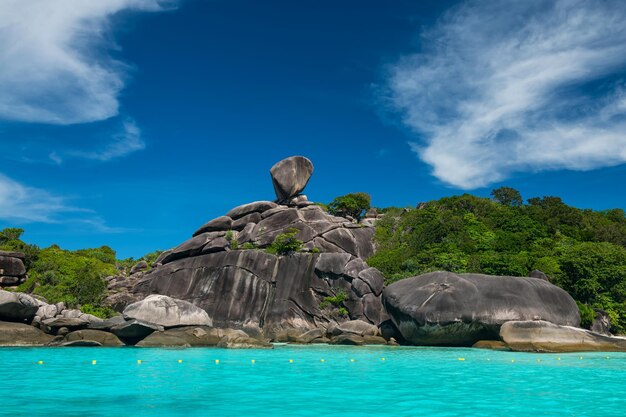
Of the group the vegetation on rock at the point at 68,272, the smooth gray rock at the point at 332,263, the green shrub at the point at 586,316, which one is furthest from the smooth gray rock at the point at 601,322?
the vegetation on rock at the point at 68,272

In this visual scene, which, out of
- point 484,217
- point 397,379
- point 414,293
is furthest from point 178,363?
point 484,217

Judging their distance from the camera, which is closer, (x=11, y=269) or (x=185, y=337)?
(x=185, y=337)

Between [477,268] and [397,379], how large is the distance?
23.0 m

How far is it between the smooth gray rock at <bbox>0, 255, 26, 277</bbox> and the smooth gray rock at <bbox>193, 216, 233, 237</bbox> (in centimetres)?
Result: 1304

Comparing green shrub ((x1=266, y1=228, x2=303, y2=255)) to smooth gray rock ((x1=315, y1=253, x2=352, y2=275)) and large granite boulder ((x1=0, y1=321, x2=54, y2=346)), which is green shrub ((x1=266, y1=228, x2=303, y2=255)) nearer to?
smooth gray rock ((x1=315, y1=253, x2=352, y2=275))

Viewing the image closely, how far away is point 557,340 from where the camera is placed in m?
22.4

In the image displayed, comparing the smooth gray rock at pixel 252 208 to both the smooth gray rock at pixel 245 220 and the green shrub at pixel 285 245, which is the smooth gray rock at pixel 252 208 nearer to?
the smooth gray rock at pixel 245 220

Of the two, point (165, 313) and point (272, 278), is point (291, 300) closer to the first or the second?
point (272, 278)

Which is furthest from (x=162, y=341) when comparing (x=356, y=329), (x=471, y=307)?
(x=471, y=307)

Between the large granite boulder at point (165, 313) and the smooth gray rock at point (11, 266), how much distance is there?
18813 mm

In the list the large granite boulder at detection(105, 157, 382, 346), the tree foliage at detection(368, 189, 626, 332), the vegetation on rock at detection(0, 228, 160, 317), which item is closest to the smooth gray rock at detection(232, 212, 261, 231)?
the large granite boulder at detection(105, 157, 382, 346)

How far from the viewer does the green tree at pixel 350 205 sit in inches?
1962

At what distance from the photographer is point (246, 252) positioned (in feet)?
122

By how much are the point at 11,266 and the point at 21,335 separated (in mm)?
18091
